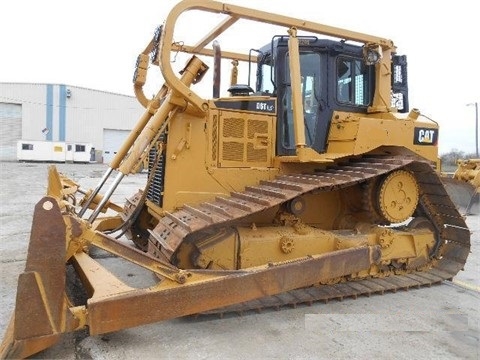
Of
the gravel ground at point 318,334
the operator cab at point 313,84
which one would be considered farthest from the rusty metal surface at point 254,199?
the gravel ground at point 318,334

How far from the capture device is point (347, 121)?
5.07 meters

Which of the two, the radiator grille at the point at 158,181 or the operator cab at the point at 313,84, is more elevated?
the operator cab at the point at 313,84

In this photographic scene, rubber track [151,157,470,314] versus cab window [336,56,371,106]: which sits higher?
cab window [336,56,371,106]

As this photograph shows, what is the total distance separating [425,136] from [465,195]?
6536 mm

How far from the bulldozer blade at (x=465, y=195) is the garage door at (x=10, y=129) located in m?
35.1

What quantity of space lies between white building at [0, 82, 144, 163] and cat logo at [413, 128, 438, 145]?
35335mm

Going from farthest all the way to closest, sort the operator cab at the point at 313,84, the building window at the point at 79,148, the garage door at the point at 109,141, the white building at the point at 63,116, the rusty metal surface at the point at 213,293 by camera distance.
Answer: the garage door at the point at 109,141 → the white building at the point at 63,116 → the building window at the point at 79,148 → the operator cab at the point at 313,84 → the rusty metal surface at the point at 213,293

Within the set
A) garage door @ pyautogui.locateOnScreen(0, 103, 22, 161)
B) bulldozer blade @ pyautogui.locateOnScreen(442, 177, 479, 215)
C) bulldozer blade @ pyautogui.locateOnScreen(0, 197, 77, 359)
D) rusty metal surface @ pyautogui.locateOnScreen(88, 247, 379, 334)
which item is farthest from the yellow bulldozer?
garage door @ pyautogui.locateOnScreen(0, 103, 22, 161)

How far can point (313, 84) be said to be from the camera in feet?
17.0

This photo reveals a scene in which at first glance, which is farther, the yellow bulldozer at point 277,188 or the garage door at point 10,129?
the garage door at point 10,129

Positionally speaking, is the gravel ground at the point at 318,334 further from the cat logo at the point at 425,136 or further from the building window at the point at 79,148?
the building window at the point at 79,148

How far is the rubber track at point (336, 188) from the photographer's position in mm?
4027

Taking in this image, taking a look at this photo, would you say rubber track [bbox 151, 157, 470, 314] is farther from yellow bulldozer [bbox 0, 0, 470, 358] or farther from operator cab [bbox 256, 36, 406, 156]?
operator cab [bbox 256, 36, 406, 156]

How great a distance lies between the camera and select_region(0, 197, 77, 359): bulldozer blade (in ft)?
9.42
